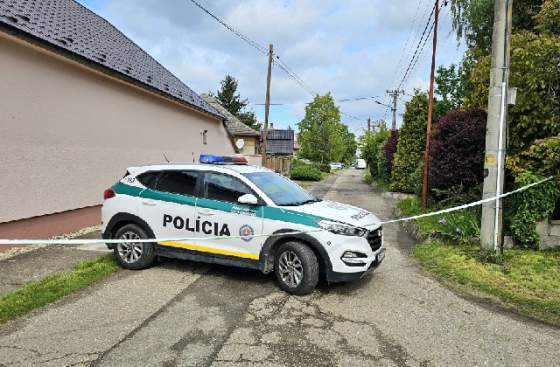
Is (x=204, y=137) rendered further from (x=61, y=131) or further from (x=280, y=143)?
(x=280, y=143)

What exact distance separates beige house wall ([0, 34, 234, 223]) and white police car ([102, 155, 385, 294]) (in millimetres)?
2416

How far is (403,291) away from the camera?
5.51 m

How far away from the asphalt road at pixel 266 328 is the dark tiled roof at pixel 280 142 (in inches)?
1782

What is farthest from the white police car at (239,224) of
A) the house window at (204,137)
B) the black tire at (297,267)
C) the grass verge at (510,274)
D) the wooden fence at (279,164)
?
the wooden fence at (279,164)

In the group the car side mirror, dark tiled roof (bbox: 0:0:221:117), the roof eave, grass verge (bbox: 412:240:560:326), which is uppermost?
dark tiled roof (bbox: 0:0:221:117)

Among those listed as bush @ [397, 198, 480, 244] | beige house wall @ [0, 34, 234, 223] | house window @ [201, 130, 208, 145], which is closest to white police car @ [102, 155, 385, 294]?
beige house wall @ [0, 34, 234, 223]

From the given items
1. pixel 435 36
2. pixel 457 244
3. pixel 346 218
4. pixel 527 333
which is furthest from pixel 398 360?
pixel 435 36

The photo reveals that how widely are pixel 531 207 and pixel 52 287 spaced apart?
25.3 feet

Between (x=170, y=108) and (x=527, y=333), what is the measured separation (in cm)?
1215

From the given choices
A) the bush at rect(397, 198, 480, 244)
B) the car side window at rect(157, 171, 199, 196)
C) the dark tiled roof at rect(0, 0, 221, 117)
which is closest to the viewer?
the car side window at rect(157, 171, 199, 196)

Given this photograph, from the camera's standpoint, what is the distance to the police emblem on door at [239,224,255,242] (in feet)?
17.9

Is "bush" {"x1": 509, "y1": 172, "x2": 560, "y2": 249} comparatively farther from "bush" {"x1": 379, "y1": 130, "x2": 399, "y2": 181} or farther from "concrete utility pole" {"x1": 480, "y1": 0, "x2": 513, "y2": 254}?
"bush" {"x1": 379, "y1": 130, "x2": 399, "y2": 181}

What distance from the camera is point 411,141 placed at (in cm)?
1652

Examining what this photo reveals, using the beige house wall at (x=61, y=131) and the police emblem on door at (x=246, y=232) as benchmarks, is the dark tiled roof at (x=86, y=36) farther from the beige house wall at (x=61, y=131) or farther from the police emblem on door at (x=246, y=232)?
the police emblem on door at (x=246, y=232)
